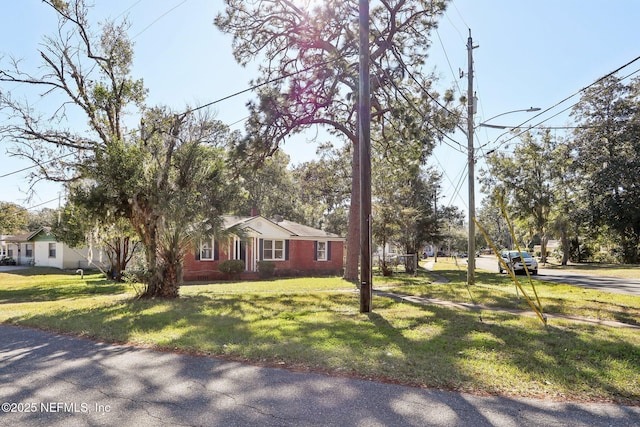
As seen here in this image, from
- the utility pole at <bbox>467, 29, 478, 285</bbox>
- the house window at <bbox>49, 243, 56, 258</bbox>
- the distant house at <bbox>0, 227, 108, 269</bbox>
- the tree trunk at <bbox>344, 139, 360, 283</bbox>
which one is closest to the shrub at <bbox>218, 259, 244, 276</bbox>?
the tree trunk at <bbox>344, 139, 360, 283</bbox>

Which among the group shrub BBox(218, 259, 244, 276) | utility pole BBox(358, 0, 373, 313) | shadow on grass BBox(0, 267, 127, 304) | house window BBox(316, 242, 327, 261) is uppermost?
utility pole BBox(358, 0, 373, 313)

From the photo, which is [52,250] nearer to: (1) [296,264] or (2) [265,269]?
(2) [265,269]

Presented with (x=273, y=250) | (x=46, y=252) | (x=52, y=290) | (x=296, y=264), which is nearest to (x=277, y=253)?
(x=273, y=250)

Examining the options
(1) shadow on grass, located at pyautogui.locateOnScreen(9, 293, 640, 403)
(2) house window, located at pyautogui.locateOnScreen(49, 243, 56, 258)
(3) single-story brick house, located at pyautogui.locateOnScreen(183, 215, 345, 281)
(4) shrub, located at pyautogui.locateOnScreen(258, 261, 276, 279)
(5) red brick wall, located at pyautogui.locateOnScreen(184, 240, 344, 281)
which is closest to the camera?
(1) shadow on grass, located at pyautogui.locateOnScreen(9, 293, 640, 403)

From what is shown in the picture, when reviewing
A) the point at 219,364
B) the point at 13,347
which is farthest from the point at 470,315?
the point at 13,347

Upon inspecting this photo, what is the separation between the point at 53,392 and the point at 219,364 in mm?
1900

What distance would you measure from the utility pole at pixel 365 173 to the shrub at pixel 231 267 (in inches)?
592

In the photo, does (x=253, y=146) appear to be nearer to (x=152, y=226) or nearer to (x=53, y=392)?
(x=152, y=226)

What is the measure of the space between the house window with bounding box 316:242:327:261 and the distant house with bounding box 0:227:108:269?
17.7 m

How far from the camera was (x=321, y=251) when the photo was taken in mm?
28141

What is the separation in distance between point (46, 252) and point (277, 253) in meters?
26.3

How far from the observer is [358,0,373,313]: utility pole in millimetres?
8688

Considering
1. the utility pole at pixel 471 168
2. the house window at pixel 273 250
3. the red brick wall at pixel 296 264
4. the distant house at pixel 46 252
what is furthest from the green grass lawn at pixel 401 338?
the distant house at pixel 46 252

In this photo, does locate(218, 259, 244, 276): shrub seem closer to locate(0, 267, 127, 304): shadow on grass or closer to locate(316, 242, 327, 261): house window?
locate(0, 267, 127, 304): shadow on grass
